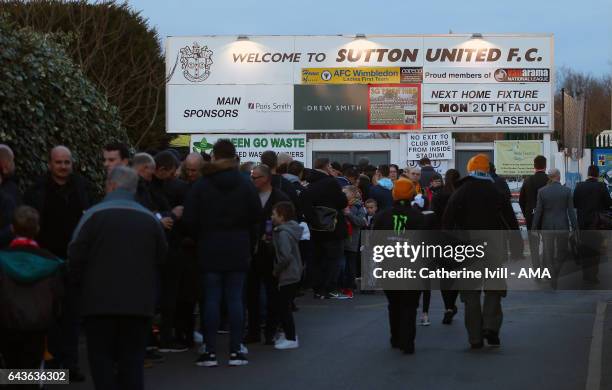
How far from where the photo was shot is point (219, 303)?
10875 mm

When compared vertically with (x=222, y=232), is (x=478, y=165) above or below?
above

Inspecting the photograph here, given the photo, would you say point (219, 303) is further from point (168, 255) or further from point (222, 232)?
point (168, 255)

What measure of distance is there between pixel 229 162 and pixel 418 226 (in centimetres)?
243

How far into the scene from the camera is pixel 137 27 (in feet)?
134

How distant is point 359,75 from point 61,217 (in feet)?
72.7

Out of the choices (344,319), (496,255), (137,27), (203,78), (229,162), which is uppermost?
(137,27)

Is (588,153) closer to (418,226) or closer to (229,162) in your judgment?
(418,226)

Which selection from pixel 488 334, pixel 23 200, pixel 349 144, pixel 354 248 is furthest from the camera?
pixel 349 144

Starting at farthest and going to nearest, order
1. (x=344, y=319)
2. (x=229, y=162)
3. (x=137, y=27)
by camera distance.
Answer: (x=137, y=27) < (x=344, y=319) < (x=229, y=162)

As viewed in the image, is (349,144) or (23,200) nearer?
(23,200)

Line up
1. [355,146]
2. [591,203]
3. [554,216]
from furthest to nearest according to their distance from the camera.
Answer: [355,146] → [591,203] → [554,216]

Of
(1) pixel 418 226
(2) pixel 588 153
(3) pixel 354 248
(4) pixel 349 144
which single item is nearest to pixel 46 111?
(1) pixel 418 226

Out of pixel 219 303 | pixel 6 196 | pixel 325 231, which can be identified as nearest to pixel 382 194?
pixel 325 231

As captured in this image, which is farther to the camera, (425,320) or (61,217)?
(425,320)
